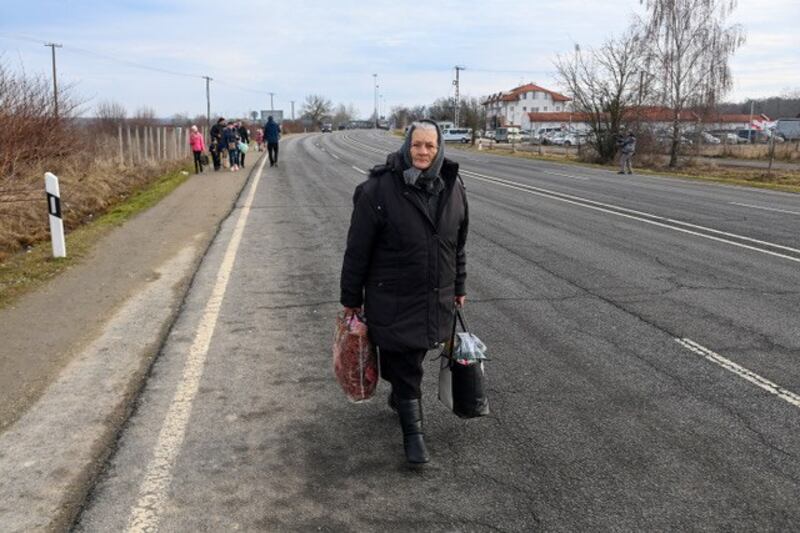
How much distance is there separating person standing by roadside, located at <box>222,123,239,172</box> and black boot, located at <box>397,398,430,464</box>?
2215cm

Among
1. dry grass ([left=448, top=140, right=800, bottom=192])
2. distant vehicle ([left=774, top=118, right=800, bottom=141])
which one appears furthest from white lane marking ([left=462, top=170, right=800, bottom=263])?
distant vehicle ([left=774, top=118, right=800, bottom=141])

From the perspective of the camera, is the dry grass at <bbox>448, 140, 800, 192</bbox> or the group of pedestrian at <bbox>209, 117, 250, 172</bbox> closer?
the dry grass at <bbox>448, 140, 800, 192</bbox>

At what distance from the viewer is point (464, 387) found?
3.85 m

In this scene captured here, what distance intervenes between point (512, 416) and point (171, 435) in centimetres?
201

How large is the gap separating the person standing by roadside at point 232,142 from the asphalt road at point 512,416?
1684 centimetres

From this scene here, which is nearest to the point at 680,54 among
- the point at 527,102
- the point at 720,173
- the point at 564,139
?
the point at 720,173

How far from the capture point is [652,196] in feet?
57.9

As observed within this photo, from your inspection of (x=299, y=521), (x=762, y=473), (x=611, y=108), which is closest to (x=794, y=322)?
(x=762, y=473)

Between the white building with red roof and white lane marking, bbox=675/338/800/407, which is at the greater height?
the white building with red roof

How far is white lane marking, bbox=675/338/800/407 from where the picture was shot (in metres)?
4.52

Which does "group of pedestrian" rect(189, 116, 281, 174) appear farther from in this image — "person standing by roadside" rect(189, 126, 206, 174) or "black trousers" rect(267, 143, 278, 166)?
"black trousers" rect(267, 143, 278, 166)

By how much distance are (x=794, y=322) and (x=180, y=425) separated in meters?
5.27

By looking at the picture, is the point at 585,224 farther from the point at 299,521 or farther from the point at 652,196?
the point at 299,521

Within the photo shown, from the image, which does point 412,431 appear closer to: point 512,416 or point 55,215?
point 512,416
